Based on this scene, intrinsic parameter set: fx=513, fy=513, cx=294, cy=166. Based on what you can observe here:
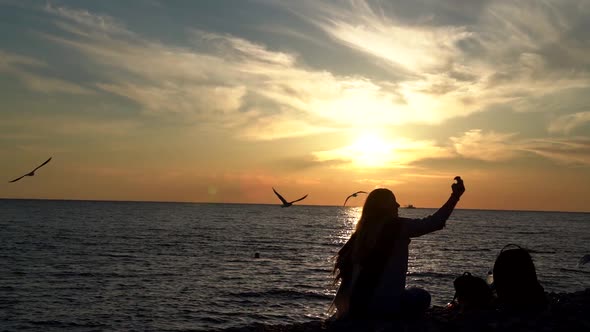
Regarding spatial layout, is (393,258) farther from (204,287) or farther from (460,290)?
(204,287)

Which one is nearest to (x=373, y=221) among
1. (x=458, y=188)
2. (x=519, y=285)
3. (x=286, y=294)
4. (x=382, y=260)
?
(x=382, y=260)

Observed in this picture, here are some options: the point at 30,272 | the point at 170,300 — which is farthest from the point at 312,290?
the point at 30,272

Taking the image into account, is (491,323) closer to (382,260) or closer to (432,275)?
(382,260)

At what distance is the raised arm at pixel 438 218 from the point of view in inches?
253

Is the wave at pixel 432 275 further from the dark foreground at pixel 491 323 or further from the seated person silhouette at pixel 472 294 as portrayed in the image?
the dark foreground at pixel 491 323

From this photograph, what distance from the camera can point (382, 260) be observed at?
689 cm

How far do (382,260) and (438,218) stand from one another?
3.26 feet

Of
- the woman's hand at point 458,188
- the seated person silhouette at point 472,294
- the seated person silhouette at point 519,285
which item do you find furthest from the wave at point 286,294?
the woman's hand at point 458,188

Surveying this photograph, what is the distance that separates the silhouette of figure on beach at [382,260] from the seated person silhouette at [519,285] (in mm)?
1322

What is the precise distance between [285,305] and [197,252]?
26031 mm

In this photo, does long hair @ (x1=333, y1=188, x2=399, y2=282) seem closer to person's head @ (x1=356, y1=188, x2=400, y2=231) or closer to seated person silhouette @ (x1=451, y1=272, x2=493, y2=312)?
person's head @ (x1=356, y1=188, x2=400, y2=231)

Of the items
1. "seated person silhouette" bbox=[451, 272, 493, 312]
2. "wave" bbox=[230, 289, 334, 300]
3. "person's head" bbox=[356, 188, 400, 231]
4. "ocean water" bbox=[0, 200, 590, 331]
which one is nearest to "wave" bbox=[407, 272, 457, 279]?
"ocean water" bbox=[0, 200, 590, 331]

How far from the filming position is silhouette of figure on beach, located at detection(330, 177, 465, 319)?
6.68 meters

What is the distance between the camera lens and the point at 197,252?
1850 inches
